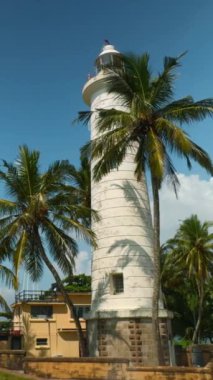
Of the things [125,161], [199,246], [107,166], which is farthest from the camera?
[199,246]

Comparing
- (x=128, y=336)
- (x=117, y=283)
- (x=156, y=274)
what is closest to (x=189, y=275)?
(x=117, y=283)

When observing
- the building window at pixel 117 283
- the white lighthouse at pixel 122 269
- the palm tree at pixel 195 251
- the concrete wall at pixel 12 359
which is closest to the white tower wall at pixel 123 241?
the white lighthouse at pixel 122 269

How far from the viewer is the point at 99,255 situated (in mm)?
21750

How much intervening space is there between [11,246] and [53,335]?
16.5m

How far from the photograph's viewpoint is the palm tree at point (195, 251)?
3325 centimetres

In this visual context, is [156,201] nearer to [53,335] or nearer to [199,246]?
[199,246]

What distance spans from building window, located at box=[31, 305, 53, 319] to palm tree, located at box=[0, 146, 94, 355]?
1413 cm

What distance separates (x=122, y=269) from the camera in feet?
68.4

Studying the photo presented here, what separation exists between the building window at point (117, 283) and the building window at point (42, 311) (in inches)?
616

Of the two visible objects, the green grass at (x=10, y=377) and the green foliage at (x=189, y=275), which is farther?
the green foliage at (x=189, y=275)

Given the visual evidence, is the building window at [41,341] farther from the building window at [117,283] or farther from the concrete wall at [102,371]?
the concrete wall at [102,371]

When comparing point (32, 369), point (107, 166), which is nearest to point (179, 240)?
point (107, 166)

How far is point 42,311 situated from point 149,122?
21513 millimetres

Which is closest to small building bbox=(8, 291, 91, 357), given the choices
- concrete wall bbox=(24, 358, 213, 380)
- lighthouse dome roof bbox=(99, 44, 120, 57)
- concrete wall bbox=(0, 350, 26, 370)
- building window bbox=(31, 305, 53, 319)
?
building window bbox=(31, 305, 53, 319)
